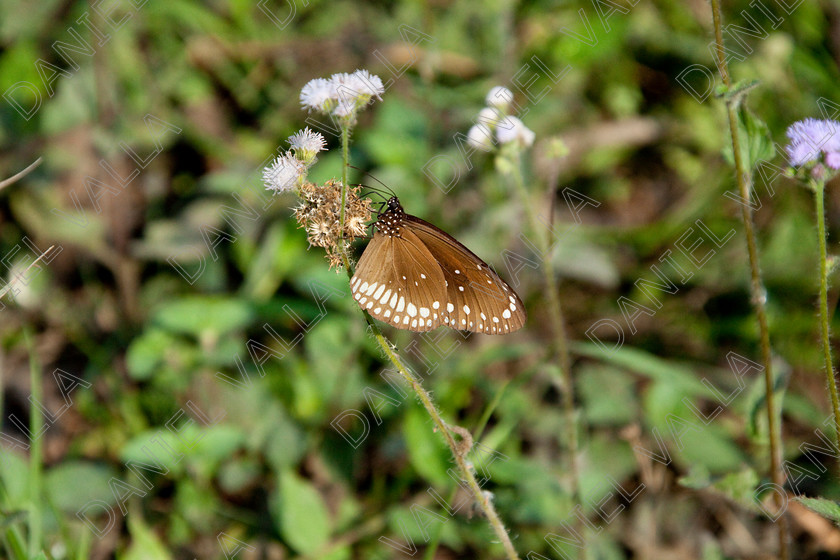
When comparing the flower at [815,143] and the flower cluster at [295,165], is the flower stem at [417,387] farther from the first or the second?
the flower at [815,143]

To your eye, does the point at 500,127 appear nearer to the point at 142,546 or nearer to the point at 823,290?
the point at 823,290

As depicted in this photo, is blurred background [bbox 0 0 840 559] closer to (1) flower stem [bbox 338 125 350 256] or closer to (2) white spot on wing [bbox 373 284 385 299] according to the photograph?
(2) white spot on wing [bbox 373 284 385 299]

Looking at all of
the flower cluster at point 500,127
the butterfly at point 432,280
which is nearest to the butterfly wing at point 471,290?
the butterfly at point 432,280

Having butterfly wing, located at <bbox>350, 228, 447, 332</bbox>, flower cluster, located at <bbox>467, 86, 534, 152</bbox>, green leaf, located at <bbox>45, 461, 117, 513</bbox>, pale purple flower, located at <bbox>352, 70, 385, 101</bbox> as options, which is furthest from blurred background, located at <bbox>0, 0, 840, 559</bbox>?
pale purple flower, located at <bbox>352, 70, 385, 101</bbox>

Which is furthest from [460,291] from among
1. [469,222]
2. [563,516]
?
[469,222]

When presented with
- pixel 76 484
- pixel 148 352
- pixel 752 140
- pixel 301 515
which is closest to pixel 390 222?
pixel 752 140

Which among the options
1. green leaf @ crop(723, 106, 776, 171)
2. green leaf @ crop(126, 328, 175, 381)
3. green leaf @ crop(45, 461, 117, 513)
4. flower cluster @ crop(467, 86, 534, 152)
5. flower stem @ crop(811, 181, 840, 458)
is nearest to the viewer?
flower stem @ crop(811, 181, 840, 458)
